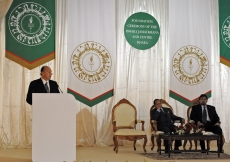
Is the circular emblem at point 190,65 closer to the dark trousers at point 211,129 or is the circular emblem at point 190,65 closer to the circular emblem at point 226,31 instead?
the circular emblem at point 226,31

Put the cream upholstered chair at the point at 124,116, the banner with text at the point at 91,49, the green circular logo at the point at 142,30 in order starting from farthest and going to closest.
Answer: the green circular logo at the point at 142,30
the banner with text at the point at 91,49
the cream upholstered chair at the point at 124,116

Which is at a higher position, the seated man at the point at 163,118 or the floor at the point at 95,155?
the seated man at the point at 163,118

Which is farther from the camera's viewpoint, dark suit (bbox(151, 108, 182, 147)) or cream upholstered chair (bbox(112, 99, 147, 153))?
cream upholstered chair (bbox(112, 99, 147, 153))

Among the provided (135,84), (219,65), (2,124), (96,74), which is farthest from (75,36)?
(219,65)

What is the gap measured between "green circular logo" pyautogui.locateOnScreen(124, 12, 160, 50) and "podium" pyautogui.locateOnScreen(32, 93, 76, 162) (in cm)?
410

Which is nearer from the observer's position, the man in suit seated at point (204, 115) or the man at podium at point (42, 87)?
the man at podium at point (42, 87)

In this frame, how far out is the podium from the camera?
20.2 ft

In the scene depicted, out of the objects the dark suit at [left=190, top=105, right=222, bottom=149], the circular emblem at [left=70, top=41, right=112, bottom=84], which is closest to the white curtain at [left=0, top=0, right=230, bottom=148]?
the circular emblem at [left=70, top=41, right=112, bottom=84]

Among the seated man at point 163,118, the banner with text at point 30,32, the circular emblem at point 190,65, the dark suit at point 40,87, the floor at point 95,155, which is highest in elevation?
the banner with text at point 30,32

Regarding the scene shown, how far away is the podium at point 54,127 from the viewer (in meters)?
6.14

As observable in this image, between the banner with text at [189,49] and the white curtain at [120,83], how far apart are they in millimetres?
144

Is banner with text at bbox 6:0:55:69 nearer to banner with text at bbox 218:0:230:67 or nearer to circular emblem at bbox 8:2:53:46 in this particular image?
circular emblem at bbox 8:2:53:46

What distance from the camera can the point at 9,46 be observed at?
30.8ft

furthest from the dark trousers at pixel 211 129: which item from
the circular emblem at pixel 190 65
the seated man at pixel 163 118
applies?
the circular emblem at pixel 190 65
